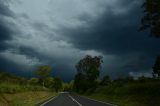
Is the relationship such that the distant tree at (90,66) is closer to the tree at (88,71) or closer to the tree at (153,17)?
the tree at (88,71)

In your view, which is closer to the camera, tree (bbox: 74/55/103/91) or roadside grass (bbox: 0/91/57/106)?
roadside grass (bbox: 0/91/57/106)

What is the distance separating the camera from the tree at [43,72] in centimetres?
16871

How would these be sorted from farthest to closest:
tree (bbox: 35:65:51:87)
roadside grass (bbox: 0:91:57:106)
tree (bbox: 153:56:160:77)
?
1. tree (bbox: 35:65:51:87)
2. tree (bbox: 153:56:160:77)
3. roadside grass (bbox: 0:91:57:106)

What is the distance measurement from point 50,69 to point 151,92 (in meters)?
131

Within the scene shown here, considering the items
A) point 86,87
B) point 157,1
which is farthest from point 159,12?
point 86,87

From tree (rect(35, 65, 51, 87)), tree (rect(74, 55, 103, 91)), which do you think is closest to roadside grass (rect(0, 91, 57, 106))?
tree (rect(74, 55, 103, 91))

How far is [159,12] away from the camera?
38219 mm

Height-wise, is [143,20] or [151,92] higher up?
[143,20]

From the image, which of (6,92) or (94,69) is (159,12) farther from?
(94,69)

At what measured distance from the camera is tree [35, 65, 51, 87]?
169 m

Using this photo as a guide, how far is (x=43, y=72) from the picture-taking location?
169375mm

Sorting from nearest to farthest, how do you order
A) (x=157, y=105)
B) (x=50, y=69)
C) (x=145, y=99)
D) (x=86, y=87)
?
1. (x=157, y=105)
2. (x=145, y=99)
3. (x=86, y=87)
4. (x=50, y=69)

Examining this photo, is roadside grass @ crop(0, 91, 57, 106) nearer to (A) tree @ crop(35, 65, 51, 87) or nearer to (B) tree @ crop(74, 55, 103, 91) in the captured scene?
(B) tree @ crop(74, 55, 103, 91)

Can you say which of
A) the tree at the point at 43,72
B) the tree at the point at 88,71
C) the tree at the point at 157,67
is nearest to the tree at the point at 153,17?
the tree at the point at 157,67
